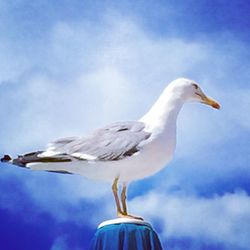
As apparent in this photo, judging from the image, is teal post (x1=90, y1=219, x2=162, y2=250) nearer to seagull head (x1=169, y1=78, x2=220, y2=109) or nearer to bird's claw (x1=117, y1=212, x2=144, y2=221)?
bird's claw (x1=117, y1=212, x2=144, y2=221)

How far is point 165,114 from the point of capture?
1.64 meters

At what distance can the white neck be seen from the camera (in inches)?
63.9

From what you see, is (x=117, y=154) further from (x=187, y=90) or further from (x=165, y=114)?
(x=187, y=90)

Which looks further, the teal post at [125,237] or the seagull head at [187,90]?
the seagull head at [187,90]

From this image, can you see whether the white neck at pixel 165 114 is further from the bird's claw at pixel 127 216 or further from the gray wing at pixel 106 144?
the bird's claw at pixel 127 216

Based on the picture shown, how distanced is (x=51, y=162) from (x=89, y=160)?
3.9 inches

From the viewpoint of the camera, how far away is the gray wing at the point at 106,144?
1.58m

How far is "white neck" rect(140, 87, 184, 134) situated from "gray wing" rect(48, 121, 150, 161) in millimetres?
30

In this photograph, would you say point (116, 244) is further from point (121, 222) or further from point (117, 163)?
point (117, 163)

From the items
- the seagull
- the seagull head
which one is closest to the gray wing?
the seagull

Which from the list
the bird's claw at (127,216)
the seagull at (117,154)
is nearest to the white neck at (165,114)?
the seagull at (117,154)

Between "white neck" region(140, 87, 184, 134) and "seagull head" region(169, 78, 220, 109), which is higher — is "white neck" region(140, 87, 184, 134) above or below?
below

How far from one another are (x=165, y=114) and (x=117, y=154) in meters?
0.18

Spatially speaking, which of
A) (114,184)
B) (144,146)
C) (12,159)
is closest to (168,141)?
(144,146)
